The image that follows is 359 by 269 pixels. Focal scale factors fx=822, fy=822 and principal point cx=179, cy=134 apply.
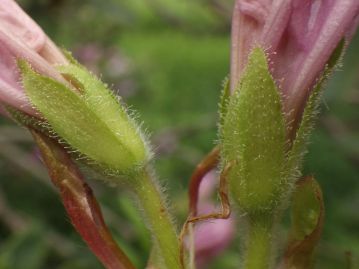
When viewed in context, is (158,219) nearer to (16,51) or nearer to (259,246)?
(259,246)

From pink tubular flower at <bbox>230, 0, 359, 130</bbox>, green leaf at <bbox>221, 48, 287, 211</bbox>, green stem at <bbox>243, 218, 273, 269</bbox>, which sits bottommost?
green stem at <bbox>243, 218, 273, 269</bbox>

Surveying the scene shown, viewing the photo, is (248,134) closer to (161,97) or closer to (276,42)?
(276,42)

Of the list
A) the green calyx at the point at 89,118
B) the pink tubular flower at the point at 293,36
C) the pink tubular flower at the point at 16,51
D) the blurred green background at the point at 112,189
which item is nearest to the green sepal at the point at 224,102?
the pink tubular flower at the point at 293,36

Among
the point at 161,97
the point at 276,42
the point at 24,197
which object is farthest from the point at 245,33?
the point at 161,97

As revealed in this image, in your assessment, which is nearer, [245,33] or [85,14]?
[245,33]

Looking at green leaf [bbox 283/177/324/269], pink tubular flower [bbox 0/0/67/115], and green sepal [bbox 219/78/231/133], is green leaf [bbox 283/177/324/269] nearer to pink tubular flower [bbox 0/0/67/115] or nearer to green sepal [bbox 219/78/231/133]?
green sepal [bbox 219/78/231/133]

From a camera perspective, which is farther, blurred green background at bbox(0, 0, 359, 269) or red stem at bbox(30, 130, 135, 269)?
blurred green background at bbox(0, 0, 359, 269)

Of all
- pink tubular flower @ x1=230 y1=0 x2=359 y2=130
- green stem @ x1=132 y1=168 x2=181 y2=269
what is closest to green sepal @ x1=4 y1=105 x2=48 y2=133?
green stem @ x1=132 y1=168 x2=181 y2=269

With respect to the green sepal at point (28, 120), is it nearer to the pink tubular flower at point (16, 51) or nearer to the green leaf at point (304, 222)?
the pink tubular flower at point (16, 51)
